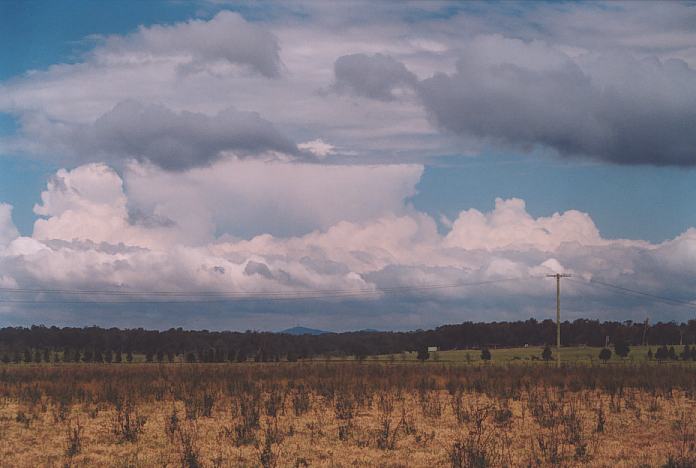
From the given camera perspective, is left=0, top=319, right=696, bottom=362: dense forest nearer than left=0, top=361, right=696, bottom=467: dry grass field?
No

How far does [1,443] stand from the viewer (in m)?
17.9

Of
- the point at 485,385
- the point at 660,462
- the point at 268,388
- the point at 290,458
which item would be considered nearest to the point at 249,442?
the point at 290,458

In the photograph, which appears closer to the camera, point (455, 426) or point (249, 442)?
point (249, 442)

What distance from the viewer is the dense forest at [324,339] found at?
152 meters

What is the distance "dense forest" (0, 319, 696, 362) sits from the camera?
152000 mm

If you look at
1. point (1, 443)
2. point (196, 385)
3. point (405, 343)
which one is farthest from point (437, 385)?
point (405, 343)

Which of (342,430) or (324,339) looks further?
(324,339)

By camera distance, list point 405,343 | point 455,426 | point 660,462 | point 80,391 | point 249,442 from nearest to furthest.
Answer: point 660,462
point 249,442
point 455,426
point 80,391
point 405,343

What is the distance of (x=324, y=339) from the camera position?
508 feet

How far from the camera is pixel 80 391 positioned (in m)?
29.8

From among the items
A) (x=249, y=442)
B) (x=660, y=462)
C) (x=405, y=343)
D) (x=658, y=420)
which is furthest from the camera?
(x=405, y=343)

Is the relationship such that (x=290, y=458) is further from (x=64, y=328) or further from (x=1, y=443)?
(x=64, y=328)

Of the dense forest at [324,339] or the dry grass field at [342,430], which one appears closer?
the dry grass field at [342,430]

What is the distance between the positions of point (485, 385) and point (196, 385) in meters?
12.6
